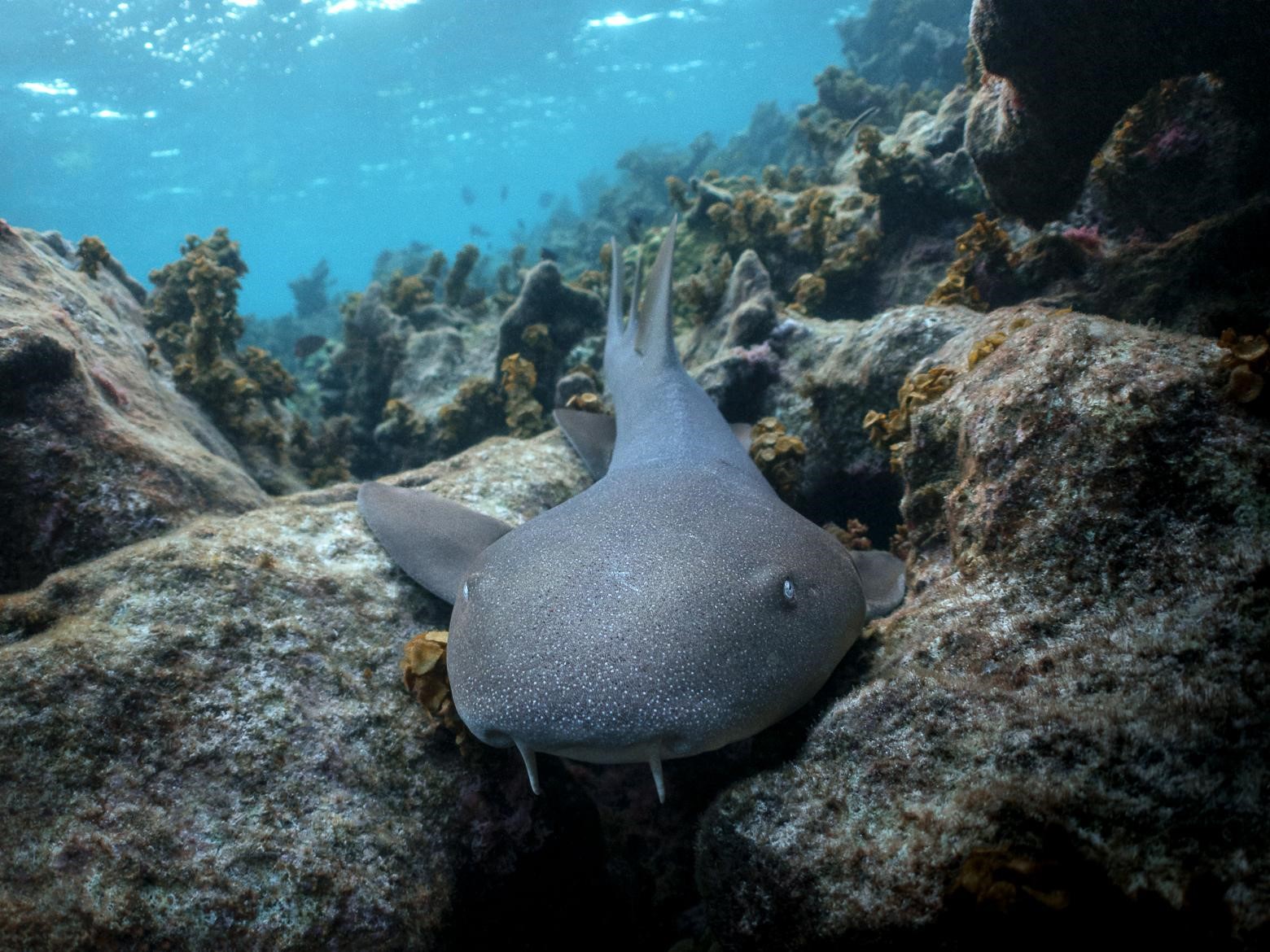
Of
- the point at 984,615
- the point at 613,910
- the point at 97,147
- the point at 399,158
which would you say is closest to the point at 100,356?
the point at 613,910

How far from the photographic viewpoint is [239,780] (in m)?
2.09

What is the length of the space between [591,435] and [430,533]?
182 cm

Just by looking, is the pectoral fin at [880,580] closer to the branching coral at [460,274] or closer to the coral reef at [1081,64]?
the coral reef at [1081,64]

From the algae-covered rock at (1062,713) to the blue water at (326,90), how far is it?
1380 inches

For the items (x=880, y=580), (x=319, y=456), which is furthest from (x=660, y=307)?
(x=319, y=456)

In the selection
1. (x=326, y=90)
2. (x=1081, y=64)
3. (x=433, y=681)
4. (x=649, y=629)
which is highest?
(x=326, y=90)

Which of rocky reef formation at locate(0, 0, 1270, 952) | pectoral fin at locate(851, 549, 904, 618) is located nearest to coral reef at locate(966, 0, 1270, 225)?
rocky reef formation at locate(0, 0, 1270, 952)

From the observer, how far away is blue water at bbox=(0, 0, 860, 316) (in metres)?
29.0

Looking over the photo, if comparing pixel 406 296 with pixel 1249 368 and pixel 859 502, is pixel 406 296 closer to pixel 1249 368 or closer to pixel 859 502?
pixel 859 502

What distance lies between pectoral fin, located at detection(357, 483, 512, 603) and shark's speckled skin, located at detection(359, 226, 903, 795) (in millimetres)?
17

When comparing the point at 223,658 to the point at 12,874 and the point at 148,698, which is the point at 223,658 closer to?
the point at 148,698

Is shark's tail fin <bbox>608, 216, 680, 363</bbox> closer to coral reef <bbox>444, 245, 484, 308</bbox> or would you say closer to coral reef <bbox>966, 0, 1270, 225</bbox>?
coral reef <bbox>966, 0, 1270, 225</bbox>

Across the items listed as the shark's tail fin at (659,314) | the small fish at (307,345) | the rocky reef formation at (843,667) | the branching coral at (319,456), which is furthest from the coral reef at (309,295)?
the shark's tail fin at (659,314)

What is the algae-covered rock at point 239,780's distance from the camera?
1.78 meters
